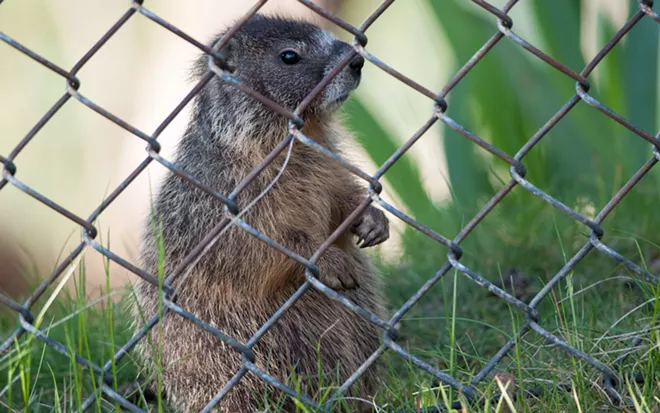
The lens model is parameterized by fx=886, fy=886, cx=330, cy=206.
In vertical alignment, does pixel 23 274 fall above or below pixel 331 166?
below

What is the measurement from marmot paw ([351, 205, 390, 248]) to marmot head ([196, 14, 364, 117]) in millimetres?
421

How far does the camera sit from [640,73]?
4.43 m

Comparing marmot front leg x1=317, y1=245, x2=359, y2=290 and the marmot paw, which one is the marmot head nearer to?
the marmot paw

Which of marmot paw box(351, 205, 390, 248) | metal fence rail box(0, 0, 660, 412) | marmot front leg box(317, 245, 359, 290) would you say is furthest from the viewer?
marmot paw box(351, 205, 390, 248)

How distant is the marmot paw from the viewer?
3287mm

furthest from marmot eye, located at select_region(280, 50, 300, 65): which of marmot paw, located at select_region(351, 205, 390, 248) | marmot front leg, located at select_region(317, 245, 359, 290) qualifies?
marmot front leg, located at select_region(317, 245, 359, 290)

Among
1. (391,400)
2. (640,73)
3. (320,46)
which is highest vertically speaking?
(640,73)

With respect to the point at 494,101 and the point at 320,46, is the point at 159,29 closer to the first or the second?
the point at 494,101

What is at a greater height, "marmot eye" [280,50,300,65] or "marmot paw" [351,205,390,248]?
"marmot eye" [280,50,300,65]

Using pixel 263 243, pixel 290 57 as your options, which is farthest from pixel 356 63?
pixel 263 243

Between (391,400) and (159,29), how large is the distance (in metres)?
5.56

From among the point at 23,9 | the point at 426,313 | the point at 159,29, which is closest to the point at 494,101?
the point at 426,313

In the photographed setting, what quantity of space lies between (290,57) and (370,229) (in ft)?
2.38

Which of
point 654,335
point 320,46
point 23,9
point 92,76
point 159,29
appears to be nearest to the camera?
point 654,335
